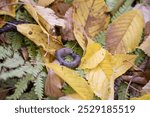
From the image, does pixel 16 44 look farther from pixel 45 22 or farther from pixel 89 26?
pixel 89 26

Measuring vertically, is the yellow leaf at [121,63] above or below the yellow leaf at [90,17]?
below

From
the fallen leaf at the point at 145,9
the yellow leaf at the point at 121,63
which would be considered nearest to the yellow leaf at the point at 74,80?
the yellow leaf at the point at 121,63

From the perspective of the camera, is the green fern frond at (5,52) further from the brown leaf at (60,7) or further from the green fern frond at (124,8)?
the green fern frond at (124,8)

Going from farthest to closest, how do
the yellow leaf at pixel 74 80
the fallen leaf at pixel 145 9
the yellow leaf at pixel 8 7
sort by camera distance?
the fallen leaf at pixel 145 9, the yellow leaf at pixel 8 7, the yellow leaf at pixel 74 80

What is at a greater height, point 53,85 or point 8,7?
point 8,7

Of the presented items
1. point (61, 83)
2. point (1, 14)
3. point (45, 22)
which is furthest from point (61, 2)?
point (61, 83)

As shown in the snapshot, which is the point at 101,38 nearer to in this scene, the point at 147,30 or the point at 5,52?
the point at 147,30

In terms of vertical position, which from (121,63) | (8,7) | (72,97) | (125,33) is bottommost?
(72,97)

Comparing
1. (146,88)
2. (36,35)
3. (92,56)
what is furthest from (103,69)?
(36,35)
